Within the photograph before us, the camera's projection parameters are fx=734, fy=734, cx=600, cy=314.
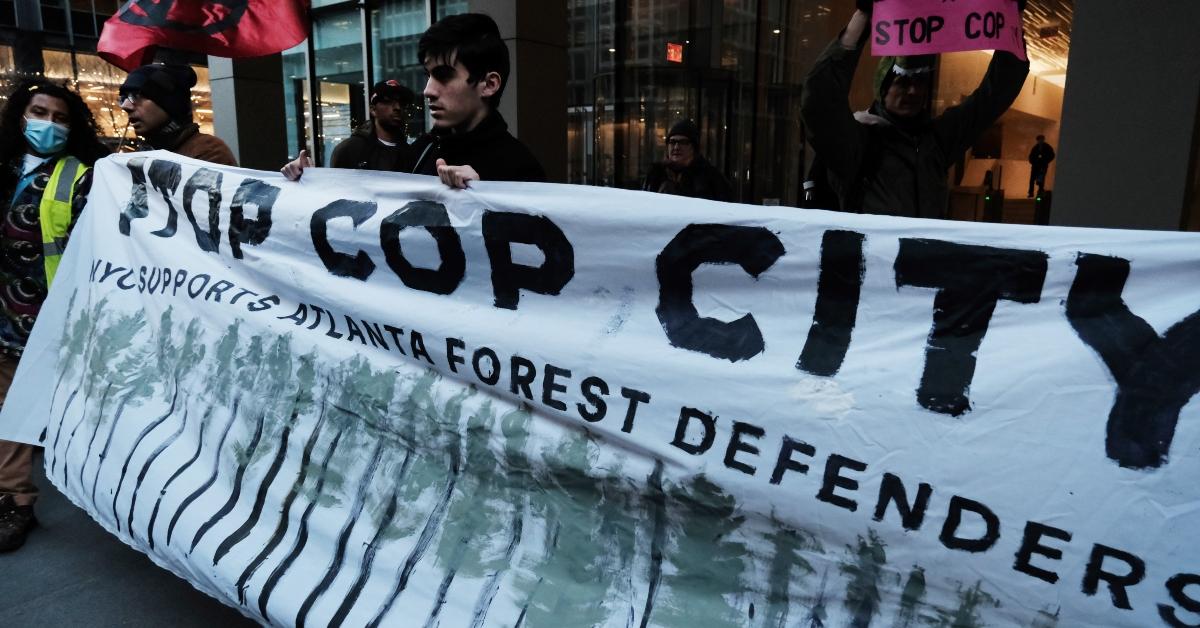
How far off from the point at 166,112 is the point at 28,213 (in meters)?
0.75

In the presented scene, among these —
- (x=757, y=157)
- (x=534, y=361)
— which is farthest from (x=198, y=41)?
(x=757, y=157)

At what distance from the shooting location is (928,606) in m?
1.42

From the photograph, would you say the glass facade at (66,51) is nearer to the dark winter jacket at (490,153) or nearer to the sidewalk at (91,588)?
the sidewalk at (91,588)

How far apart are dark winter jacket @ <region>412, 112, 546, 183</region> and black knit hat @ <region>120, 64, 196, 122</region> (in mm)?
1813

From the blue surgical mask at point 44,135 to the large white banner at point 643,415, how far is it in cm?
94

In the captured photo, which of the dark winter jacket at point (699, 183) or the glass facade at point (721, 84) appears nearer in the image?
the dark winter jacket at point (699, 183)

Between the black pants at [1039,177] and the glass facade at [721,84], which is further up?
the glass facade at [721,84]

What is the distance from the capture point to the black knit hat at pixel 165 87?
3.46 metres

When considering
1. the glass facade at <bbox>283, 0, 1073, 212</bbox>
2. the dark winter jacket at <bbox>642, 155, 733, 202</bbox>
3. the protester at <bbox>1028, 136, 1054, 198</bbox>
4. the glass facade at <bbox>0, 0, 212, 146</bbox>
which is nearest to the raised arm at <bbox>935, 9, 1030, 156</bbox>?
the dark winter jacket at <bbox>642, 155, 733, 202</bbox>

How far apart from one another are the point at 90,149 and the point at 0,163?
346mm

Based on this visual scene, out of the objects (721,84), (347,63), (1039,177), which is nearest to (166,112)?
(347,63)

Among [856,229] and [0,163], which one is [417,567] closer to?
[856,229]

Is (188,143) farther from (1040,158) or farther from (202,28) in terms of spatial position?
(1040,158)

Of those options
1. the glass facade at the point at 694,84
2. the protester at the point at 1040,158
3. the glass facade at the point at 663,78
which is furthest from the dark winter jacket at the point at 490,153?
the protester at the point at 1040,158
